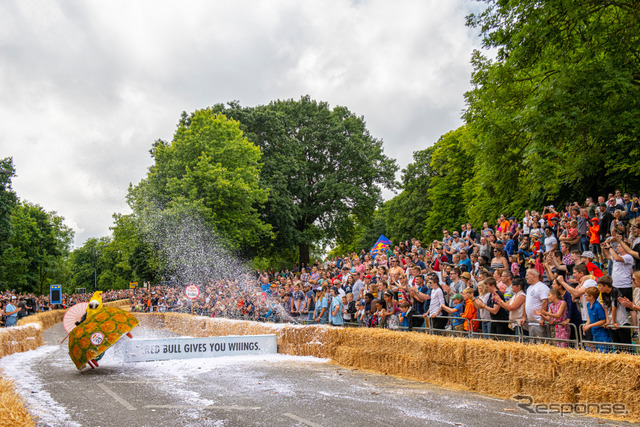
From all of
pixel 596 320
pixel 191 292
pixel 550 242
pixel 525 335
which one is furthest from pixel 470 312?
pixel 191 292

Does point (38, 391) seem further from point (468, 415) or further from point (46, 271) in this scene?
point (46, 271)

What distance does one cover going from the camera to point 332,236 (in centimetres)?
4981

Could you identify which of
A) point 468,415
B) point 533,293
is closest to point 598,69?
point 533,293

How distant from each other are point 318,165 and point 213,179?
48.7ft

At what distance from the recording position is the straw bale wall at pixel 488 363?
7438 millimetres

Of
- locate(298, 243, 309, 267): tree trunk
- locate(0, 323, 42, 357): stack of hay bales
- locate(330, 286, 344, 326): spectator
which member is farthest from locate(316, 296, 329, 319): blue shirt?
locate(298, 243, 309, 267): tree trunk

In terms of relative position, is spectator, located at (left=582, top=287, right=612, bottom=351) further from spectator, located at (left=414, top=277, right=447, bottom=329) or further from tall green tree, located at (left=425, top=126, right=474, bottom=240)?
tall green tree, located at (left=425, top=126, right=474, bottom=240)

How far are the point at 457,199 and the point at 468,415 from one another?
39.1 m

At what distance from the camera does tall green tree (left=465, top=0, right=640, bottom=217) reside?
15.4 metres

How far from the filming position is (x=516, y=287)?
10297 mm

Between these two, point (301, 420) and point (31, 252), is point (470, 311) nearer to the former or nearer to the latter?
point (301, 420)

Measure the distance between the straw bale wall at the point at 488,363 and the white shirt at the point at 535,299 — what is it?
0.93 m

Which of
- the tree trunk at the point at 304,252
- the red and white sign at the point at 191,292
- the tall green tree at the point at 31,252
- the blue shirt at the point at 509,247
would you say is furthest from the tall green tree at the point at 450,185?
the tall green tree at the point at 31,252

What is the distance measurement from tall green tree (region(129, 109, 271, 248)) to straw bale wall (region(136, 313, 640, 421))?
72.6 ft
